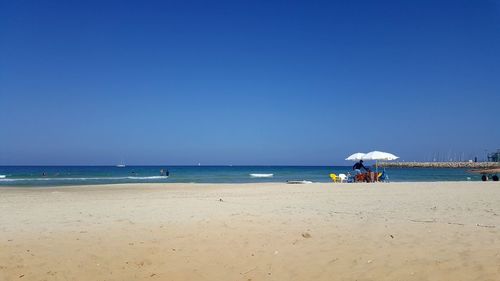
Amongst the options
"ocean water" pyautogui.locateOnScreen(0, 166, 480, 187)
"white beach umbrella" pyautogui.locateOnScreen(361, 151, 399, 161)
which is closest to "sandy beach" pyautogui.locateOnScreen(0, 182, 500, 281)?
"white beach umbrella" pyautogui.locateOnScreen(361, 151, 399, 161)

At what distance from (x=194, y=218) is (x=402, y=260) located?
5615mm

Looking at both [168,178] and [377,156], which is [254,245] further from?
[168,178]

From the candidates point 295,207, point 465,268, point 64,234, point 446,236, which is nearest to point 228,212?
point 295,207

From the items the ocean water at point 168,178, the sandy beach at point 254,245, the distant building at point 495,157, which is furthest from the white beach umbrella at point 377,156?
the distant building at point 495,157

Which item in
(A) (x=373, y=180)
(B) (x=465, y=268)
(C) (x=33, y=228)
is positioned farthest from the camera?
(A) (x=373, y=180)

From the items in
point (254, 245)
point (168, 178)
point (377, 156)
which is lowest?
point (168, 178)

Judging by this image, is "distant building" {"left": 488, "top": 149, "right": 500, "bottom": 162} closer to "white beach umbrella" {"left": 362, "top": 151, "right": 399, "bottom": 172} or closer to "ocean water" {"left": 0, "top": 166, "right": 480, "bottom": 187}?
"ocean water" {"left": 0, "top": 166, "right": 480, "bottom": 187}

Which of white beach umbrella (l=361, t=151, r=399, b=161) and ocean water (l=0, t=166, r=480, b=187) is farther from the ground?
white beach umbrella (l=361, t=151, r=399, b=161)

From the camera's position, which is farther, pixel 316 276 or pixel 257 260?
pixel 257 260

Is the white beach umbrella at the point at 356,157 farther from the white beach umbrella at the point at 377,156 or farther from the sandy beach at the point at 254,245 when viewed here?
the sandy beach at the point at 254,245

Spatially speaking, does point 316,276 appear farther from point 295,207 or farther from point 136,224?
point 295,207

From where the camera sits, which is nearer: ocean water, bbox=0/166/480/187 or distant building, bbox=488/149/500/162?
ocean water, bbox=0/166/480/187

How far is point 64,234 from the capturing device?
8445 millimetres

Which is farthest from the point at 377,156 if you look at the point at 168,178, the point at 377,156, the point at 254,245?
the point at 168,178
